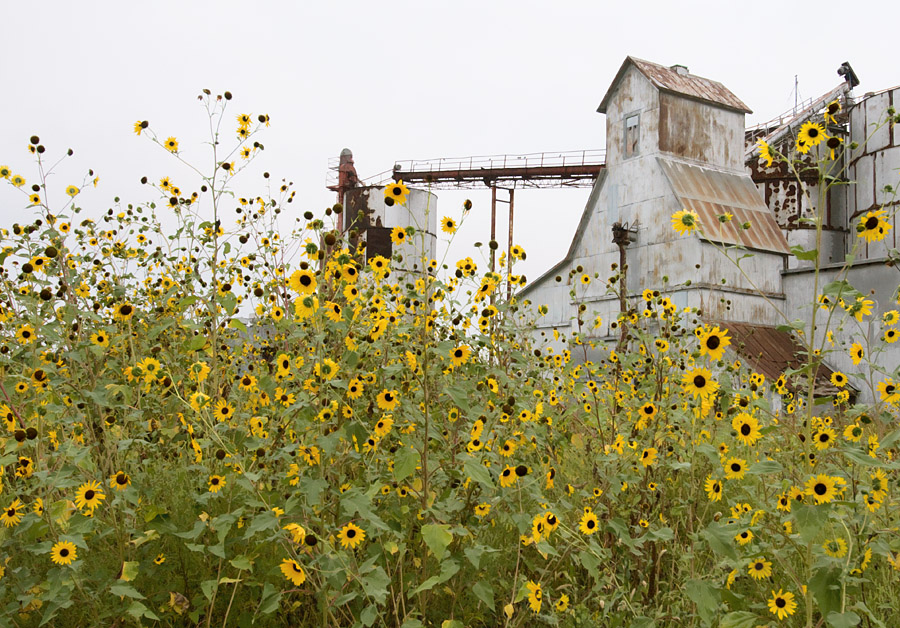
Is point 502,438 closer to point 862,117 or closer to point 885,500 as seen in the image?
point 885,500

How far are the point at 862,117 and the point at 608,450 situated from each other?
1894 cm

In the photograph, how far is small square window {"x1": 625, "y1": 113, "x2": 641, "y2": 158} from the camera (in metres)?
15.3

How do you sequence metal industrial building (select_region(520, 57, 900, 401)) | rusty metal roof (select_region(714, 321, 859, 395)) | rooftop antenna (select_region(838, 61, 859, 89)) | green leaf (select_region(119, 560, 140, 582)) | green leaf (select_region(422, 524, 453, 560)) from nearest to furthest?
green leaf (select_region(422, 524, 453, 560))
green leaf (select_region(119, 560, 140, 582))
rusty metal roof (select_region(714, 321, 859, 395))
metal industrial building (select_region(520, 57, 900, 401))
rooftop antenna (select_region(838, 61, 859, 89))

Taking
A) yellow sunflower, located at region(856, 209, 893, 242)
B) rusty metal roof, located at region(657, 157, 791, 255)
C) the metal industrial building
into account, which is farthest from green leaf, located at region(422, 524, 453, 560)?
rusty metal roof, located at region(657, 157, 791, 255)

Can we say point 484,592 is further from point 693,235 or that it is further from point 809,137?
point 693,235

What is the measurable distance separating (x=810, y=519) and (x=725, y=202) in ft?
46.8

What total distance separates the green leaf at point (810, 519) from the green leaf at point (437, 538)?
1055mm

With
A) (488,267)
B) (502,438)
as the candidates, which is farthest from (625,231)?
(502,438)

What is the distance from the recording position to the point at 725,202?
15.2m

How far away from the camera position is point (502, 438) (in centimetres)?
318

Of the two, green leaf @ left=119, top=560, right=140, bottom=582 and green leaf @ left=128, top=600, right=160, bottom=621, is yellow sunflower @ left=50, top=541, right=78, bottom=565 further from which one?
green leaf @ left=128, top=600, right=160, bottom=621

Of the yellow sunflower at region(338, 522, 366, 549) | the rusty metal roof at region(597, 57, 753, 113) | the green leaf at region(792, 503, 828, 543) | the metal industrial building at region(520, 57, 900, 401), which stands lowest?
the yellow sunflower at region(338, 522, 366, 549)

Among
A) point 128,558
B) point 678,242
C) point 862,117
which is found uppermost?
point 862,117

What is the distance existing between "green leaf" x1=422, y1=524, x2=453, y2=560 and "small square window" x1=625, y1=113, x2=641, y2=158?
14.2m
